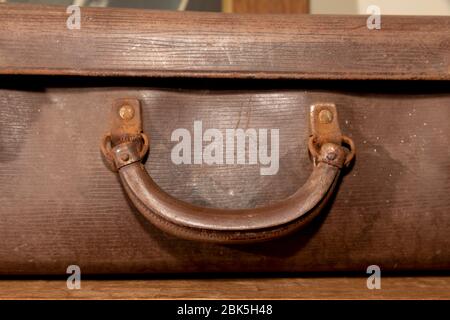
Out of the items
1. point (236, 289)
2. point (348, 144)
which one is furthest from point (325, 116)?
point (236, 289)

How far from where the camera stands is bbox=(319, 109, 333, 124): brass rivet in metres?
0.52

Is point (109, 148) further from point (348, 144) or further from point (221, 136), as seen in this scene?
point (348, 144)

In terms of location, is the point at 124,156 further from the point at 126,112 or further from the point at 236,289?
the point at 236,289

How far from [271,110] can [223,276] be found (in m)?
0.17

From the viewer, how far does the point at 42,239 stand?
0.52 metres

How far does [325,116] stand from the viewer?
0.52 meters

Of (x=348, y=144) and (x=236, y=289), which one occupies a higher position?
(x=348, y=144)

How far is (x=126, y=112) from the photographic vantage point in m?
0.52

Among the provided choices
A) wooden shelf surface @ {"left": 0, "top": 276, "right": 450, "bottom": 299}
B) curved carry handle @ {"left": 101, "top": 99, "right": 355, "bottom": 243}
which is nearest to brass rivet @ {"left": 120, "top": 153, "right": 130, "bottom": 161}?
curved carry handle @ {"left": 101, "top": 99, "right": 355, "bottom": 243}

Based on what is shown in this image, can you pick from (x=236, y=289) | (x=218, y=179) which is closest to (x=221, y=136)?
(x=218, y=179)

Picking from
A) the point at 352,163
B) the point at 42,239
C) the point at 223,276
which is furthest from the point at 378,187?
the point at 42,239

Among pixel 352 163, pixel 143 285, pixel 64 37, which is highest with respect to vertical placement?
pixel 64 37

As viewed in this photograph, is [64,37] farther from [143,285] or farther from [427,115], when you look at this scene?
[427,115]

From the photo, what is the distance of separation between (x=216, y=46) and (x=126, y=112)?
0.10 m
